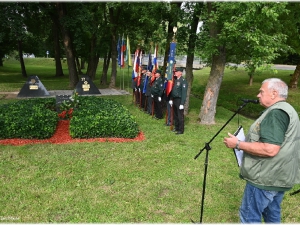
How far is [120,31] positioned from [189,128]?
13.7m

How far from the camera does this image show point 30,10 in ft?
64.3

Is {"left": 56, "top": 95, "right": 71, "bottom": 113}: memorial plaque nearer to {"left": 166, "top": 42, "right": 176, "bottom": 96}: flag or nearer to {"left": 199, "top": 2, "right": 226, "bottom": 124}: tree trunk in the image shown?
{"left": 166, "top": 42, "right": 176, "bottom": 96}: flag

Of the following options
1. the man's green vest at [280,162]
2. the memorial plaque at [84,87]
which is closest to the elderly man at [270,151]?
the man's green vest at [280,162]

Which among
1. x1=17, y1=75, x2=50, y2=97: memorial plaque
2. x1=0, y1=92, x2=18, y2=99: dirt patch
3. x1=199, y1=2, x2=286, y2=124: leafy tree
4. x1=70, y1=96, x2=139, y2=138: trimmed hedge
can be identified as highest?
x1=199, y1=2, x2=286, y2=124: leafy tree

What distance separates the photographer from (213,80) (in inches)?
408

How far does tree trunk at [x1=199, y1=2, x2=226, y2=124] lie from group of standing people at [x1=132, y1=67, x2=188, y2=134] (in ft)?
4.48

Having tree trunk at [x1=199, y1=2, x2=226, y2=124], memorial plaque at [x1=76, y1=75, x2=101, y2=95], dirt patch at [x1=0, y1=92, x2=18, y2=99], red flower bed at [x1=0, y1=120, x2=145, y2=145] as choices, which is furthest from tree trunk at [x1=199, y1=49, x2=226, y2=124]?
dirt patch at [x1=0, y1=92, x2=18, y2=99]

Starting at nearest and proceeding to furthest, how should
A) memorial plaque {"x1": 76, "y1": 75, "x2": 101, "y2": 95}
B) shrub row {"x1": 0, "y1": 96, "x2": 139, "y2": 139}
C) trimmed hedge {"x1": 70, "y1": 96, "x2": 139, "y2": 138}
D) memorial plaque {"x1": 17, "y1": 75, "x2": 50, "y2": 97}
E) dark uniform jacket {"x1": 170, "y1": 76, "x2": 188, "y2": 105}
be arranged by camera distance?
shrub row {"x1": 0, "y1": 96, "x2": 139, "y2": 139}, trimmed hedge {"x1": 70, "y1": 96, "x2": 139, "y2": 138}, dark uniform jacket {"x1": 170, "y1": 76, "x2": 188, "y2": 105}, memorial plaque {"x1": 17, "y1": 75, "x2": 50, "y2": 97}, memorial plaque {"x1": 76, "y1": 75, "x2": 101, "y2": 95}

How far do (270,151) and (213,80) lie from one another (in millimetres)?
7901

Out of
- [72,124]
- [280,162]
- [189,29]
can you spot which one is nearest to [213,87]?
[189,29]

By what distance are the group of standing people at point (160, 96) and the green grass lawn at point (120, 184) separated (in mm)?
1240

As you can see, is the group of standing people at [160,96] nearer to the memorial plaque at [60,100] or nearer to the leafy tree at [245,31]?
the leafy tree at [245,31]

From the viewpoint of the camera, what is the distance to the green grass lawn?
450 cm

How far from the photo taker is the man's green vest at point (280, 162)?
9.13ft
